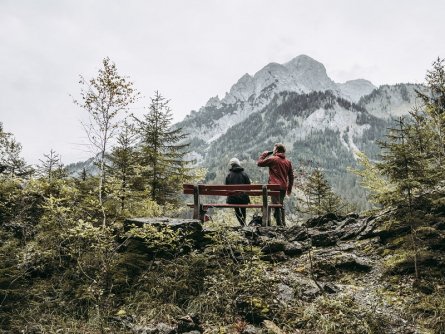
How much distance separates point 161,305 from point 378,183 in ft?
30.0

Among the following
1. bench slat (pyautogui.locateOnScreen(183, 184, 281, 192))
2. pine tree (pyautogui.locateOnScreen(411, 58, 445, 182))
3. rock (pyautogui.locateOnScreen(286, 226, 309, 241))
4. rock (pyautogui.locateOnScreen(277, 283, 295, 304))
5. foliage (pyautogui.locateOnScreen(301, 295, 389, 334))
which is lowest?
foliage (pyautogui.locateOnScreen(301, 295, 389, 334))

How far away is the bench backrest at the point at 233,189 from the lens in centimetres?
969

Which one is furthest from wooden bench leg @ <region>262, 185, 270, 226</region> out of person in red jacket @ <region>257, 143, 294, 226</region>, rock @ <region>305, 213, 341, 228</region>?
rock @ <region>305, 213, 341, 228</region>

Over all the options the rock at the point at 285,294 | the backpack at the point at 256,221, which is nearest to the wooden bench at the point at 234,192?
the backpack at the point at 256,221

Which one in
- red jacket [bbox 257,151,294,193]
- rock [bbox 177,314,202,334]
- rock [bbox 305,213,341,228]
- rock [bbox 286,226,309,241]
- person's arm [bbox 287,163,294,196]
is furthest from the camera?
person's arm [bbox 287,163,294,196]

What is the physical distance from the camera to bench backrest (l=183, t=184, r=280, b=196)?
381 inches

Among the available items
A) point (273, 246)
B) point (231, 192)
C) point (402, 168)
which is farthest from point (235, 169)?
point (402, 168)

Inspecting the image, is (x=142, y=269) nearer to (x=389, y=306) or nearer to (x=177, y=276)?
(x=177, y=276)

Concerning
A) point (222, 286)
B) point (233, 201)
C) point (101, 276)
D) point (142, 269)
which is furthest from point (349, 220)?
point (101, 276)

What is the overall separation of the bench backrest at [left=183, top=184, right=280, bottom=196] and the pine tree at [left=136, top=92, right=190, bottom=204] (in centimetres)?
557

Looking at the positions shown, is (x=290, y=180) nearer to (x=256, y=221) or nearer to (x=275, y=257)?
(x=256, y=221)

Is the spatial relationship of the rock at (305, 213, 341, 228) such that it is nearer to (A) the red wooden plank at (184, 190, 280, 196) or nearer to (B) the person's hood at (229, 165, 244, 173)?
(A) the red wooden plank at (184, 190, 280, 196)

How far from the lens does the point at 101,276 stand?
20.6 ft

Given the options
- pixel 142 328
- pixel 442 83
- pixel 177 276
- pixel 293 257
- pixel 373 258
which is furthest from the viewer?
pixel 442 83
